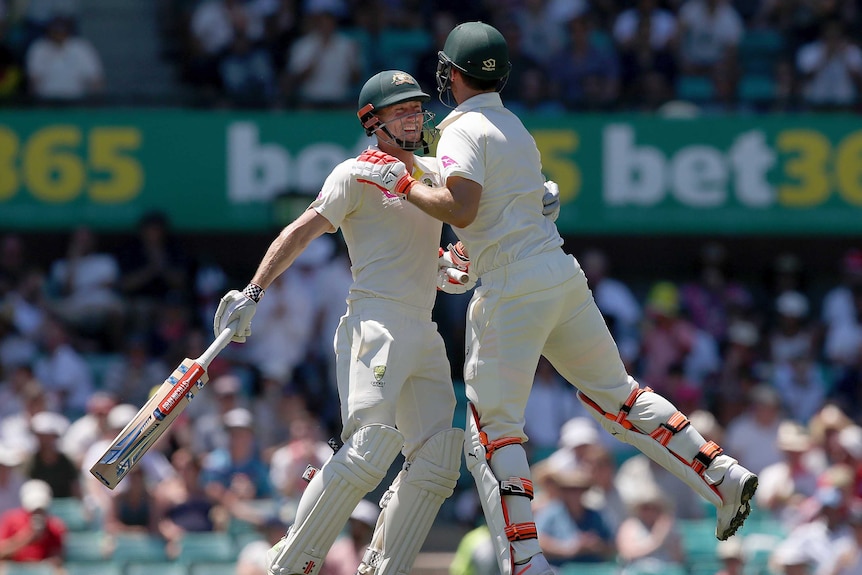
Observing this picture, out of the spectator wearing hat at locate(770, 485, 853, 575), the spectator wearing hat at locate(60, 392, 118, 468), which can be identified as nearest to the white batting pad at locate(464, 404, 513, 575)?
the spectator wearing hat at locate(770, 485, 853, 575)

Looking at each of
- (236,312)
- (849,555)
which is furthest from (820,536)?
(236,312)

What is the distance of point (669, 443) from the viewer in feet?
22.9

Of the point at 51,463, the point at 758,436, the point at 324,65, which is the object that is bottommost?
the point at 758,436

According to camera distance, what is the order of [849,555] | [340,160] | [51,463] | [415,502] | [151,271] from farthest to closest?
[340,160]
[151,271]
[51,463]
[849,555]
[415,502]

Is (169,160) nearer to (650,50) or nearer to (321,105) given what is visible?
(321,105)

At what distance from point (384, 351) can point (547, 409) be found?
622 centimetres

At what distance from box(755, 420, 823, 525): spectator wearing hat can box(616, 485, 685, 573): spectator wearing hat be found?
49.0 inches

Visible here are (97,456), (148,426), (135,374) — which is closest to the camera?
(148,426)

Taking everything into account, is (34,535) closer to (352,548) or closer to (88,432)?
(88,432)

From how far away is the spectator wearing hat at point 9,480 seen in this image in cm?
1102

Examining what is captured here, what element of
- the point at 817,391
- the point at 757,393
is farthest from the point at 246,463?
the point at 817,391

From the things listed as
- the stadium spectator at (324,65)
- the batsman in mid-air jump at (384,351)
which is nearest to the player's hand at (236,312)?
the batsman in mid-air jump at (384,351)

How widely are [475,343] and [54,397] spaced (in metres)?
6.89

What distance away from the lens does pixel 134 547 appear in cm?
1046
